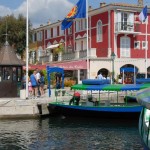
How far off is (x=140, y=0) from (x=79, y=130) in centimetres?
3537

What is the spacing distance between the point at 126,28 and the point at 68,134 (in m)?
30.2

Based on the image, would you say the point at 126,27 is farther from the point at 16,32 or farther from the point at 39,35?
the point at 39,35

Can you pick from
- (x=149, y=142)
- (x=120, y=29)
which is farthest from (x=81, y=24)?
(x=149, y=142)

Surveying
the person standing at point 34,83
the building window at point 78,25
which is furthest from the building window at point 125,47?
the person standing at point 34,83

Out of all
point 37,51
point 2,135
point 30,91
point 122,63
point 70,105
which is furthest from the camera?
point 37,51

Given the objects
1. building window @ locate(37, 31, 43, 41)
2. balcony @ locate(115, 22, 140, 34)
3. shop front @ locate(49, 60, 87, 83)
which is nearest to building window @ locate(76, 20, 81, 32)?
shop front @ locate(49, 60, 87, 83)

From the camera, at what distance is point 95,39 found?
169 feet

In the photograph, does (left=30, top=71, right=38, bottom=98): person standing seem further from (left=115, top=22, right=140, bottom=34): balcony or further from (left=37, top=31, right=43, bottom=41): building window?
(left=37, top=31, right=43, bottom=41): building window

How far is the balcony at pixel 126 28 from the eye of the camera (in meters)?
48.2

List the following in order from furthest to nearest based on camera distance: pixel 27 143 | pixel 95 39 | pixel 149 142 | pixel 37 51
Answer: pixel 37 51 < pixel 95 39 < pixel 27 143 < pixel 149 142

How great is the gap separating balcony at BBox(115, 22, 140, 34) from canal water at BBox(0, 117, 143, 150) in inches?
935

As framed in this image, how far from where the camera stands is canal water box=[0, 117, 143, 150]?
17703 mm

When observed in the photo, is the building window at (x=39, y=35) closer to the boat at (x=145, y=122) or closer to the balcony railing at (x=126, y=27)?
the balcony railing at (x=126, y=27)

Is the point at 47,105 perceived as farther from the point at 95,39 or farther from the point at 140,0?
the point at 140,0
